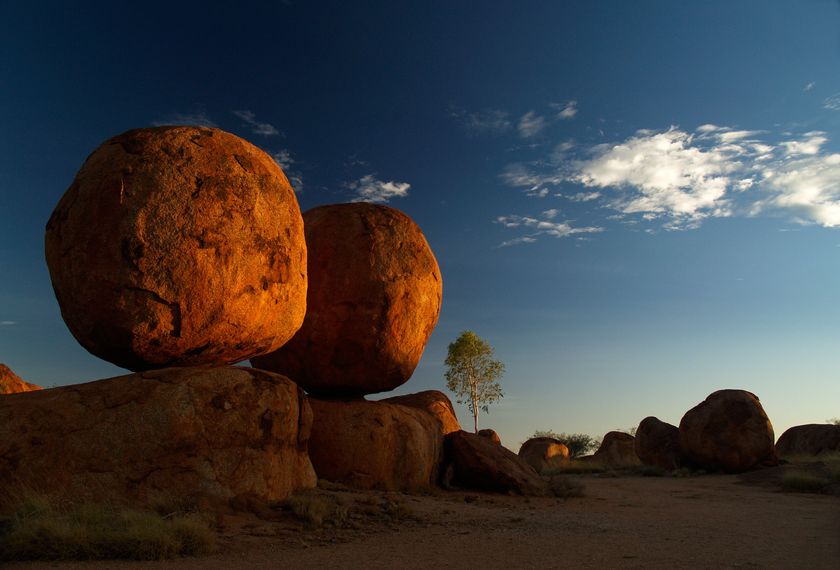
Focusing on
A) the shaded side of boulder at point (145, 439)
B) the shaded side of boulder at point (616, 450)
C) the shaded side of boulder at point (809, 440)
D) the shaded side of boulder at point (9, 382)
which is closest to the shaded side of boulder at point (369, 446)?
the shaded side of boulder at point (145, 439)

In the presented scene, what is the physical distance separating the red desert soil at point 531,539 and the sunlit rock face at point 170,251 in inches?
90.3

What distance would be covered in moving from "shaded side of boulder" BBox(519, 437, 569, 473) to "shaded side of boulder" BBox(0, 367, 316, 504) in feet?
59.5

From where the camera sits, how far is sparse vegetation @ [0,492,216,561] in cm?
485

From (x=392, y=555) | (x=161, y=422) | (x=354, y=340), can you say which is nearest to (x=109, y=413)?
(x=161, y=422)

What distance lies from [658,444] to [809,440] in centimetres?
525

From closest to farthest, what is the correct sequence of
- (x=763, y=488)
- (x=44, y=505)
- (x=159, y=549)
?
1. (x=159, y=549)
2. (x=44, y=505)
3. (x=763, y=488)

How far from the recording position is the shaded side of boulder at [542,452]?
78.4 ft

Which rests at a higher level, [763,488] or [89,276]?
[89,276]

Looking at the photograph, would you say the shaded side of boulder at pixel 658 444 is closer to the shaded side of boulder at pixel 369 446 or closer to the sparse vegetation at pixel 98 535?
the shaded side of boulder at pixel 369 446

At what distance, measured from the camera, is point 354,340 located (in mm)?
9594

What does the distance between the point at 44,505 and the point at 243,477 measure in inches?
74.6

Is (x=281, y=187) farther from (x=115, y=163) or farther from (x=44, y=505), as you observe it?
(x=44, y=505)

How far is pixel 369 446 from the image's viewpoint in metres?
9.44

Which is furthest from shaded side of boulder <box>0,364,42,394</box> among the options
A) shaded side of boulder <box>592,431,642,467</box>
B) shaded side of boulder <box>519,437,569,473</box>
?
shaded side of boulder <box>592,431,642,467</box>
